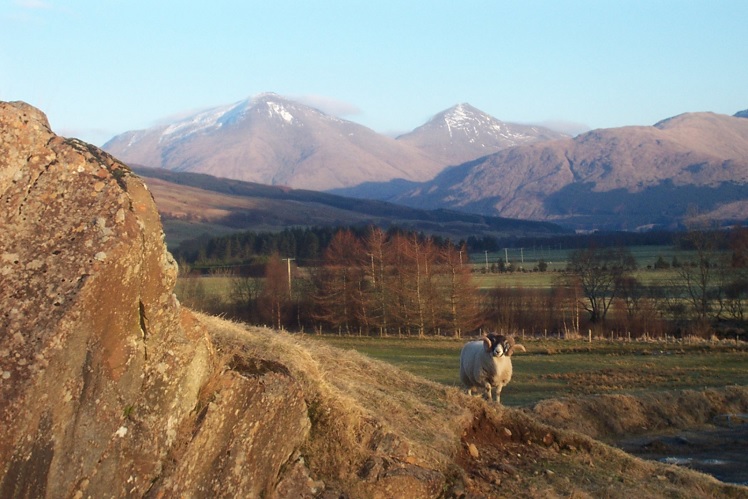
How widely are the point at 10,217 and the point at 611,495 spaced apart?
327 inches

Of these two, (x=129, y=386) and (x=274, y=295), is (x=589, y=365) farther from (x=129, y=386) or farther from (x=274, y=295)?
(x=129, y=386)

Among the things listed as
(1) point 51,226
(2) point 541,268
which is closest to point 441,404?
(1) point 51,226

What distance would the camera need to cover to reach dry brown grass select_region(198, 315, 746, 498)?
419 inches

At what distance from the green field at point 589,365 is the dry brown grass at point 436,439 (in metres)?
13.2

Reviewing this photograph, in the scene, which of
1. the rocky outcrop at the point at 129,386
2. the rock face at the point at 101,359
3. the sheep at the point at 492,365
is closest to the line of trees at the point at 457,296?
the sheep at the point at 492,365

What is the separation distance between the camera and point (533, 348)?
5459 centimetres

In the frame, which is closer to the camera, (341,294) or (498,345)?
(498,345)

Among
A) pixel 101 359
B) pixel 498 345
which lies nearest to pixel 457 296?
pixel 498 345

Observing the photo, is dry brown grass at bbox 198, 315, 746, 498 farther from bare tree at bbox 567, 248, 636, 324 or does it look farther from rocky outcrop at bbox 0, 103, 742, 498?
bare tree at bbox 567, 248, 636, 324

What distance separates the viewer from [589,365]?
144 feet

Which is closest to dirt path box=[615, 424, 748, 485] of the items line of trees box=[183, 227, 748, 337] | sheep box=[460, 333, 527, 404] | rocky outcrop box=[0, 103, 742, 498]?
sheep box=[460, 333, 527, 404]

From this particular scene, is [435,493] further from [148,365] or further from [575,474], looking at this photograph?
[148,365]

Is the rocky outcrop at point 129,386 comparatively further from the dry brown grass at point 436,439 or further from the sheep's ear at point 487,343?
the sheep's ear at point 487,343

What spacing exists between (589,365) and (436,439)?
33636 millimetres
